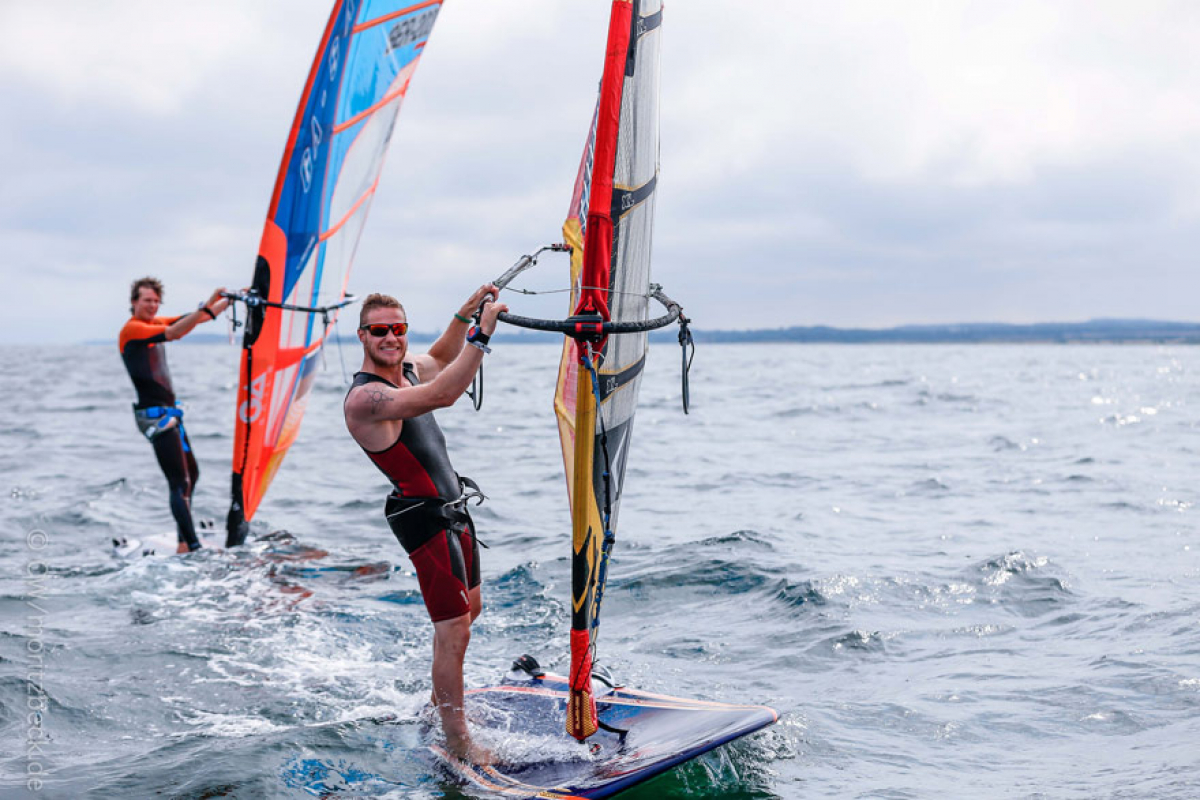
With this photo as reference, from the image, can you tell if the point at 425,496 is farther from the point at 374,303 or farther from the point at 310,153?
the point at 310,153

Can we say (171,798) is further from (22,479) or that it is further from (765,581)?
(22,479)

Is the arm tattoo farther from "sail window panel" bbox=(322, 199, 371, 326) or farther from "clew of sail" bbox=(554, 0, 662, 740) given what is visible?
"sail window panel" bbox=(322, 199, 371, 326)

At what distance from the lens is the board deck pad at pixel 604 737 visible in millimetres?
3811

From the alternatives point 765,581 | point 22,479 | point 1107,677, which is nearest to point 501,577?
point 765,581

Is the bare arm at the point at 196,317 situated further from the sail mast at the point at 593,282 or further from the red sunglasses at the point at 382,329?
the sail mast at the point at 593,282

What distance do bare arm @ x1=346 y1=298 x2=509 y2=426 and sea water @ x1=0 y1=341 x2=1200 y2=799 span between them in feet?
5.10

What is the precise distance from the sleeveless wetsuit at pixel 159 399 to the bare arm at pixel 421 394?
482 cm

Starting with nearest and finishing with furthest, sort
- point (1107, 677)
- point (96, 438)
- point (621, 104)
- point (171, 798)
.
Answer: point (621, 104)
point (171, 798)
point (1107, 677)
point (96, 438)

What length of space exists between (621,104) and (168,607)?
16.8 feet

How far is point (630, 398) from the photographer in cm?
418

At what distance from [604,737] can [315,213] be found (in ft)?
18.3

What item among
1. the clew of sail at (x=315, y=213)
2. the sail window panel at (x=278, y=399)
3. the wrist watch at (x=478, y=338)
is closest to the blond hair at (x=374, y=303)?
the wrist watch at (x=478, y=338)

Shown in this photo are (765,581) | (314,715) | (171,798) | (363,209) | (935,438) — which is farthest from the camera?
(935,438)

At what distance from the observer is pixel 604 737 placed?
4.23 meters
